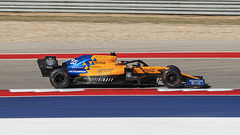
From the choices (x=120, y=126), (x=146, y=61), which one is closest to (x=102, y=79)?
(x=120, y=126)

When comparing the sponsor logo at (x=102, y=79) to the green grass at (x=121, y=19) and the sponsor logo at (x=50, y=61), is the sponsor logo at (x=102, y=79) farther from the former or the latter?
the green grass at (x=121, y=19)

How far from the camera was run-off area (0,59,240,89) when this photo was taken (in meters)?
9.37

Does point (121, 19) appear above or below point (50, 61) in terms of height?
above

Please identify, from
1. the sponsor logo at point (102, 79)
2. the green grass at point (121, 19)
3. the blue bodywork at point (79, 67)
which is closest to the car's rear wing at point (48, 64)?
the blue bodywork at point (79, 67)

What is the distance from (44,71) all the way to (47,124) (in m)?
2.55

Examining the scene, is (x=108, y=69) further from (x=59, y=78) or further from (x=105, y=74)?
(x=59, y=78)

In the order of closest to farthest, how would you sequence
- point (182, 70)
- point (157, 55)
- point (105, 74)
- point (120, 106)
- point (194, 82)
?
1. point (120, 106)
2. point (105, 74)
3. point (194, 82)
4. point (182, 70)
5. point (157, 55)

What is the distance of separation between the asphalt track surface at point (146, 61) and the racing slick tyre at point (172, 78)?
102 centimetres

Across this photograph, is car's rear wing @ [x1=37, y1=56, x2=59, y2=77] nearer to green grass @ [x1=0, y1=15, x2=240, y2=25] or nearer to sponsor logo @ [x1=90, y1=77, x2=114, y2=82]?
sponsor logo @ [x1=90, y1=77, x2=114, y2=82]

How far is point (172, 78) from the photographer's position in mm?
8625

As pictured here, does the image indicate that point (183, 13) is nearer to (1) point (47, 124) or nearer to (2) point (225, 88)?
(2) point (225, 88)

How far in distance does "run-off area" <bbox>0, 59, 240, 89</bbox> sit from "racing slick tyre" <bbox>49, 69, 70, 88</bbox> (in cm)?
55

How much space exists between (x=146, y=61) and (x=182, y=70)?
1760 millimetres

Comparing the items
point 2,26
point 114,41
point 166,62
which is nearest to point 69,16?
point 2,26
